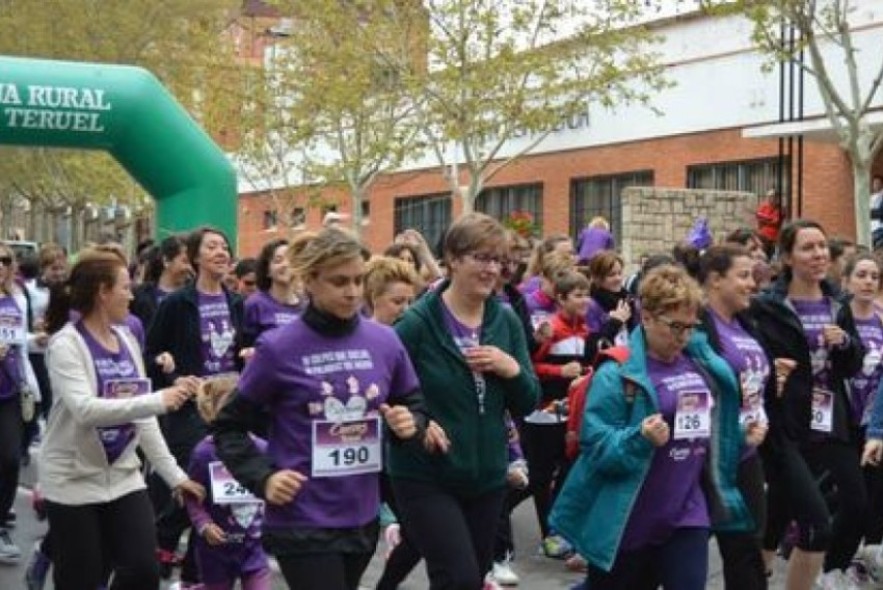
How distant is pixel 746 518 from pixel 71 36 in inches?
1058

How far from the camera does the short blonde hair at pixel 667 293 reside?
240 inches

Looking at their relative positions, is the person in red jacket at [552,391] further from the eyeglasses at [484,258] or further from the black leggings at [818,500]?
the eyeglasses at [484,258]

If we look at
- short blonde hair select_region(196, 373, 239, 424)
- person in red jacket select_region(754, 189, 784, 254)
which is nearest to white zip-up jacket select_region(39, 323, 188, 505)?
short blonde hair select_region(196, 373, 239, 424)

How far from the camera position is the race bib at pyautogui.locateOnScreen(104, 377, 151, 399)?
662 centimetres

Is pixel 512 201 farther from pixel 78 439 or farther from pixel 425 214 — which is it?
pixel 78 439

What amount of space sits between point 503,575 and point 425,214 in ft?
102

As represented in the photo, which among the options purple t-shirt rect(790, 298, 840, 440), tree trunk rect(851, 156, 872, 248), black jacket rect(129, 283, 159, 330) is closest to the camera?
purple t-shirt rect(790, 298, 840, 440)

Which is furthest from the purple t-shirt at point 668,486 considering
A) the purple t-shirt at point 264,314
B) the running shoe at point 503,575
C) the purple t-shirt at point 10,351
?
the purple t-shirt at point 10,351

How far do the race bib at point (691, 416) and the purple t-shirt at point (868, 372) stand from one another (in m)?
2.58

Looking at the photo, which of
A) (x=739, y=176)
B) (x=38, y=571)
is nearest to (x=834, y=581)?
(x=38, y=571)

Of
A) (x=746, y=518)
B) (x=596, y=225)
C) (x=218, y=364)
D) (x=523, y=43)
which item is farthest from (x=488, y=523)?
(x=523, y=43)

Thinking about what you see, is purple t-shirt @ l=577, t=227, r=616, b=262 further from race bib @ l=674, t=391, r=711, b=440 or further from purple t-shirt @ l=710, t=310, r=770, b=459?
race bib @ l=674, t=391, r=711, b=440

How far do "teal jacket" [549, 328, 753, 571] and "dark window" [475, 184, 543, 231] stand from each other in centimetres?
2779

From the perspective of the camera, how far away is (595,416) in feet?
20.0
